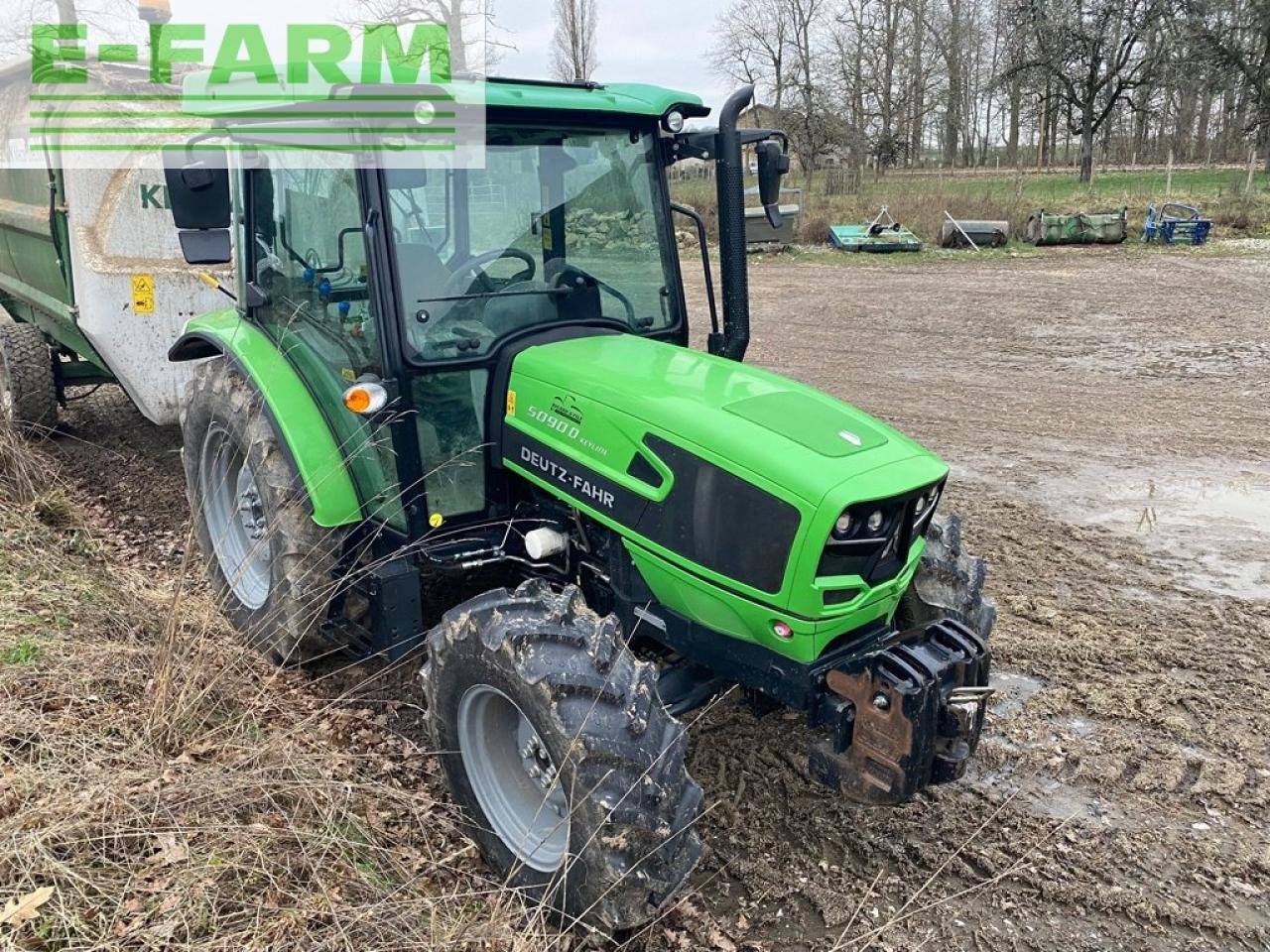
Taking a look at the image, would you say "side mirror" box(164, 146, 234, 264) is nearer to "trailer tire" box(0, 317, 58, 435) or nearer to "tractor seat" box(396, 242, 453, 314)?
"tractor seat" box(396, 242, 453, 314)

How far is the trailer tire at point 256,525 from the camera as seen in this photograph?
11.7 feet

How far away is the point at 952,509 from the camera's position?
5.95 metres

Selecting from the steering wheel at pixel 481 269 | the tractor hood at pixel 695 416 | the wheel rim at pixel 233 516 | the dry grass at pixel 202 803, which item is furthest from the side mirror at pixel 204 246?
the tractor hood at pixel 695 416

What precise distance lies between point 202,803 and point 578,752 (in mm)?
1080

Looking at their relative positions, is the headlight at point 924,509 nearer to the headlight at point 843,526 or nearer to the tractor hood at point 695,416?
the tractor hood at point 695,416

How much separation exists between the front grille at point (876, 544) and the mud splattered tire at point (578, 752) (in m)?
0.58

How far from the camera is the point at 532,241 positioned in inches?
136

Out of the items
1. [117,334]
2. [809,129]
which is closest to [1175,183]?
[809,129]

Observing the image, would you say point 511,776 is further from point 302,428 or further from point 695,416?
point 302,428

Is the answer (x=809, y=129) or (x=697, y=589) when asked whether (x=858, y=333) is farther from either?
(x=809, y=129)

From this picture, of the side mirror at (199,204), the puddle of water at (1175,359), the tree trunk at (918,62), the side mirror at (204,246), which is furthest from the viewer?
the tree trunk at (918,62)

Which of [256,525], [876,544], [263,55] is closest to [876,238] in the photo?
[263,55]

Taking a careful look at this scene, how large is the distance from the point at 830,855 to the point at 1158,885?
0.96 metres

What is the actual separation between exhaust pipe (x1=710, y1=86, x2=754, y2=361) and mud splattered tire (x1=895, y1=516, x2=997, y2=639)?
3.36ft
